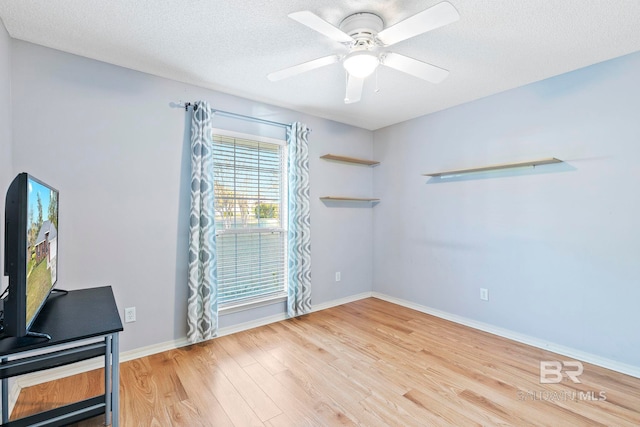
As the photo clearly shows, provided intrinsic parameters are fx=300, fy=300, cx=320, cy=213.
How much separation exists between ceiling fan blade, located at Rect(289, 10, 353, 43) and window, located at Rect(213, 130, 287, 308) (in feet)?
5.49

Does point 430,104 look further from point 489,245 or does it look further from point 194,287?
point 194,287

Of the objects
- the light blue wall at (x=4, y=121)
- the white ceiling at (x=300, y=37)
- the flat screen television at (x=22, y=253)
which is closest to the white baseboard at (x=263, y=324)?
the light blue wall at (x=4, y=121)

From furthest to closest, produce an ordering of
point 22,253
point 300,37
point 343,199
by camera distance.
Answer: point 343,199 → point 300,37 → point 22,253

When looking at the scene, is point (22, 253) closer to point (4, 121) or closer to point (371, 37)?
point (4, 121)

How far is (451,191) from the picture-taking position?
3420mm

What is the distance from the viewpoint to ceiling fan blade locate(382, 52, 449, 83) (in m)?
1.86

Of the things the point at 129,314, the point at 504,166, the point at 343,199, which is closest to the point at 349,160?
the point at 343,199

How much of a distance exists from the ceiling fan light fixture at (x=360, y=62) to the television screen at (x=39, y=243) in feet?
5.56

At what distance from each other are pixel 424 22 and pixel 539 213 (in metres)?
2.16

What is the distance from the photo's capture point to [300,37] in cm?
205

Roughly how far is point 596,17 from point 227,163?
295 centimetres

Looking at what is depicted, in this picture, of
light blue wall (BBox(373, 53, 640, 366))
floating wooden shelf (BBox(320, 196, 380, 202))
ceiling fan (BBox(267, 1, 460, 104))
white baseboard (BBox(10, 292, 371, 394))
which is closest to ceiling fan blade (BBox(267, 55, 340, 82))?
ceiling fan (BBox(267, 1, 460, 104))

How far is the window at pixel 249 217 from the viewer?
9.83 ft

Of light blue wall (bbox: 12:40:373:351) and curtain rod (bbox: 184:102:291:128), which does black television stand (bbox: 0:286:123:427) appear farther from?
curtain rod (bbox: 184:102:291:128)
